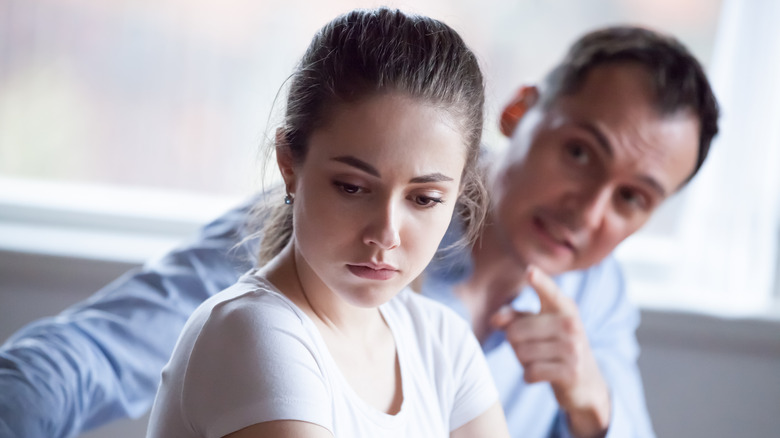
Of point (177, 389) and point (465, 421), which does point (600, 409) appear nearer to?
point (465, 421)

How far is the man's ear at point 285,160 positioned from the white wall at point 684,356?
1062 millimetres

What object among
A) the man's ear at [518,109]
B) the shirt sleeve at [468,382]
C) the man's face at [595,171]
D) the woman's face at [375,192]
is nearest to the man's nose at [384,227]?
the woman's face at [375,192]

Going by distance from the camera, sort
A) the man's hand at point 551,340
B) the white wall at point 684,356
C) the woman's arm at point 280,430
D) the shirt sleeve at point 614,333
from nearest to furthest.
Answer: the woman's arm at point 280,430, the man's hand at point 551,340, the shirt sleeve at point 614,333, the white wall at point 684,356

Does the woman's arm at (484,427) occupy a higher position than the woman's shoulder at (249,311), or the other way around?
the woman's shoulder at (249,311)

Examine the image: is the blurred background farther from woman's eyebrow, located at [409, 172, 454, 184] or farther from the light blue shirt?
woman's eyebrow, located at [409, 172, 454, 184]

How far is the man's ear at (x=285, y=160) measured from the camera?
2.13 feet

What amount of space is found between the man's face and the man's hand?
0.44 feet

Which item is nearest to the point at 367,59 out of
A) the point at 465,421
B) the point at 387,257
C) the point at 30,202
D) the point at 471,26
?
the point at 387,257

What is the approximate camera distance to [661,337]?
165 centimetres

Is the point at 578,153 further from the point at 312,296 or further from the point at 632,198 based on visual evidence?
the point at 312,296

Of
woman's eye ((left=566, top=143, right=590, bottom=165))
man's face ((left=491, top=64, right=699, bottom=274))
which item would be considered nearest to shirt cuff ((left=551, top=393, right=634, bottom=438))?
man's face ((left=491, top=64, right=699, bottom=274))

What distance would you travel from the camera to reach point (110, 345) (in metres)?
0.98

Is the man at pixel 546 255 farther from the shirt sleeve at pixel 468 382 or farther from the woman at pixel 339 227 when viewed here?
the woman at pixel 339 227

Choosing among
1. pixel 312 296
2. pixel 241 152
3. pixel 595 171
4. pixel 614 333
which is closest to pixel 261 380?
pixel 312 296
